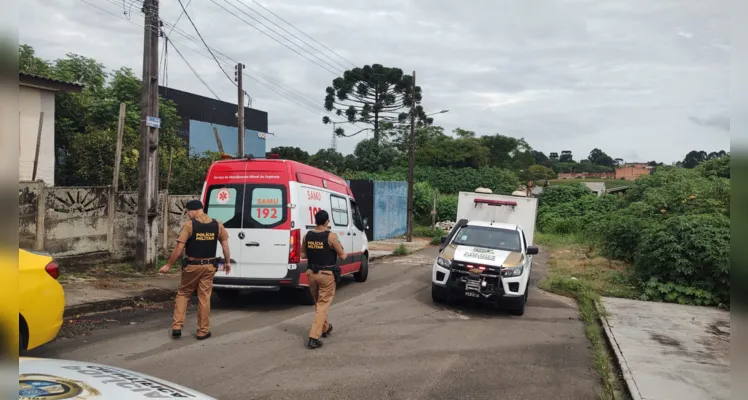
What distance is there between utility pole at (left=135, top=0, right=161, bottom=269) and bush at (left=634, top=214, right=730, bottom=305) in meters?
10.8

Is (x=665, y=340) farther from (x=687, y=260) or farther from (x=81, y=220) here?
(x=81, y=220)

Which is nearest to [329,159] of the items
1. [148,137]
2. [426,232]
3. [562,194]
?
[562,194]

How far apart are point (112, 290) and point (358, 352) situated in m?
5.26

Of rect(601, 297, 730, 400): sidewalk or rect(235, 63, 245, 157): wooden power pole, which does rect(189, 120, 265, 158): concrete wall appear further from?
rect(601, 297, 730, 400): sidewalk

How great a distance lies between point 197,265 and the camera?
7258mm

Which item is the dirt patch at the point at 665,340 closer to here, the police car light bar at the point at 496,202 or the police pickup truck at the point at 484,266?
the police pickup truck at the point at 484,266

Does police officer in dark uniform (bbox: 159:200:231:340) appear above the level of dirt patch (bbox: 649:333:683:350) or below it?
above

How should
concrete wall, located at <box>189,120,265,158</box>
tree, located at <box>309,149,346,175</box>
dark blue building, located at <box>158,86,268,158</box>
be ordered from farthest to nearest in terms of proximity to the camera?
tree, located at <box>309,149,346,175</box>
concrete wall, located at <box>189,120,265,158</box>
dark blue building, located at <box>158,86,268,158</box>

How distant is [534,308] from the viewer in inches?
426

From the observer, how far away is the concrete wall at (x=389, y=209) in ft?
84.6

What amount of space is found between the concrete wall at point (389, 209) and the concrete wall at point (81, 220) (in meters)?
13.4

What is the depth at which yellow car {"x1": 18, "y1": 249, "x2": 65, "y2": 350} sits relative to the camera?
5.09 metres

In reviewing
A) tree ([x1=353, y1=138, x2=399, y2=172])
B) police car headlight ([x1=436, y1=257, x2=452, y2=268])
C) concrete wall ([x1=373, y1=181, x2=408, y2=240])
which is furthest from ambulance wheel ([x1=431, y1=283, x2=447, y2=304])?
tree ([x1=353, y1=138, x2=399, y2=172])

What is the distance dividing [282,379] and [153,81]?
833 cm
